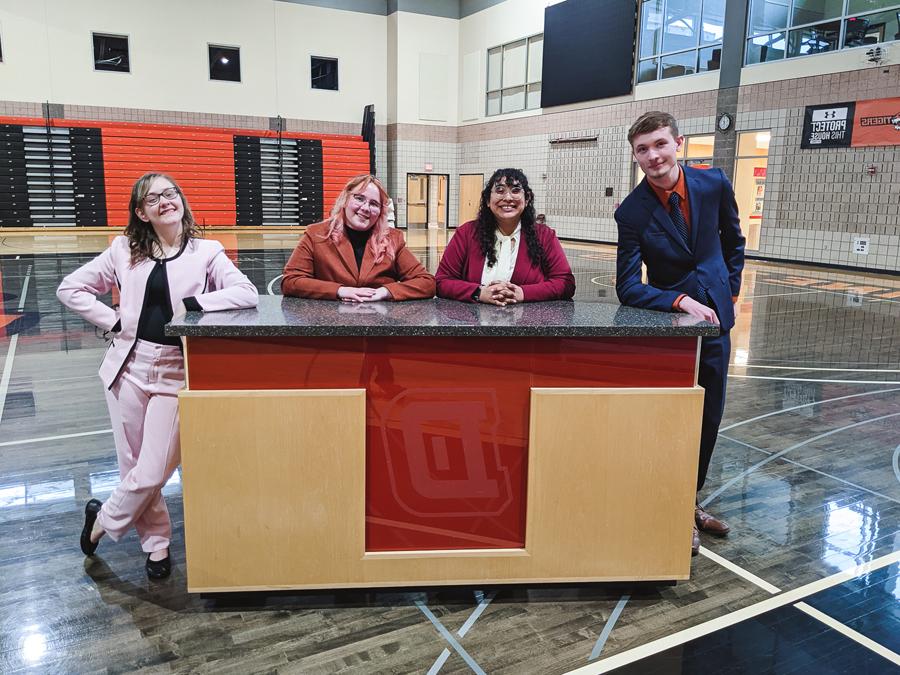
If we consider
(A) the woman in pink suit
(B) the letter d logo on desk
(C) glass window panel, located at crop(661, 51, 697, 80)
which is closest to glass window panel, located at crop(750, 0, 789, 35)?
(C) glass window panel, located at crop(661, 51, 697, 80)

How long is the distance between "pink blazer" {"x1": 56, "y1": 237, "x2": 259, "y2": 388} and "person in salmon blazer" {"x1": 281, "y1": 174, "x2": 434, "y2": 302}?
0.96ft

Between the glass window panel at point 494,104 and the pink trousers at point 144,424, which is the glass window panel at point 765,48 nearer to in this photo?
the glass window panel at point 494,104

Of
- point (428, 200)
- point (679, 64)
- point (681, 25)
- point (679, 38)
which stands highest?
point (681, 25)

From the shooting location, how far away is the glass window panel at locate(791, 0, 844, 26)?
42.3 ft

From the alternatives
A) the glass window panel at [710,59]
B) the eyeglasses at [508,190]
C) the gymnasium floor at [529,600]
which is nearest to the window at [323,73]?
the glass window panel at [710,59]

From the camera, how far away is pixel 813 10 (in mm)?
13250

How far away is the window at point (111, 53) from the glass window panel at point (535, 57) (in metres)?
11.5

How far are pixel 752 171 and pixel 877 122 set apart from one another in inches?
122

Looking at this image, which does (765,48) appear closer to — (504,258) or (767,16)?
(767,16)

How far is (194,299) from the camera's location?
2453mm

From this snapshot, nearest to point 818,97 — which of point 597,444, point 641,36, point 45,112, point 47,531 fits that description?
point 641,36

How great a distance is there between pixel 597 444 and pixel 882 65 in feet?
42.7

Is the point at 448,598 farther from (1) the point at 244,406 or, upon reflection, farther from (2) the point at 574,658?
(1) the point at 244,406

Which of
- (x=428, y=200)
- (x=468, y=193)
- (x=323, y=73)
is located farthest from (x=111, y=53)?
(x=468, y=193)
